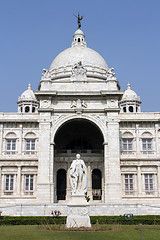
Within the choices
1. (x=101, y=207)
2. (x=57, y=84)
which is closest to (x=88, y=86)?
(x=57, y=84)

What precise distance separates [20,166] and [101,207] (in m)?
16.6

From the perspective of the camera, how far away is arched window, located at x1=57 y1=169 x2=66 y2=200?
4435cm

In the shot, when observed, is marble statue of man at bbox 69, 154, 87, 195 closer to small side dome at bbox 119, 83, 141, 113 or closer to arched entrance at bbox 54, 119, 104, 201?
arched entrance at bbox 54, 119, 104, 201

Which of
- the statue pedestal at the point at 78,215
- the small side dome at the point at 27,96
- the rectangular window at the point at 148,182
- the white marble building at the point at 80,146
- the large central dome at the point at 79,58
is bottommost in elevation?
the statue pedestal at the point at 78,215

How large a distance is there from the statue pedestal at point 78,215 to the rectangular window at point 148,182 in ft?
82.1

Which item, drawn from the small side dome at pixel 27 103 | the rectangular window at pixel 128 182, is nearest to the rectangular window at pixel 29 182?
the rectangular window at pixel 128 182

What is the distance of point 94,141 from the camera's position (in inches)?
1918

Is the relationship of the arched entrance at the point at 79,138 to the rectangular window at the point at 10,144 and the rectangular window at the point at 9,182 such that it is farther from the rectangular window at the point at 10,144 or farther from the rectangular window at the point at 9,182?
the rectangular window at the point at 9,182

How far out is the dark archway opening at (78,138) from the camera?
4841 centimetres

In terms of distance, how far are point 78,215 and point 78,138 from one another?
28.9m

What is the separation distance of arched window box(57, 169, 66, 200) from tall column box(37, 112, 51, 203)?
19.7ft

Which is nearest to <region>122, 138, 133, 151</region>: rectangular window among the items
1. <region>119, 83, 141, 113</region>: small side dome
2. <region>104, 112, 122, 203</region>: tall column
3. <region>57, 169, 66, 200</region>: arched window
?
<region>104, 112, 122, 203</region>: tall column

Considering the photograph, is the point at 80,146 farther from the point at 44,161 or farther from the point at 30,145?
the point at 44,161

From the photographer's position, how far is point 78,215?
20.5 meters
